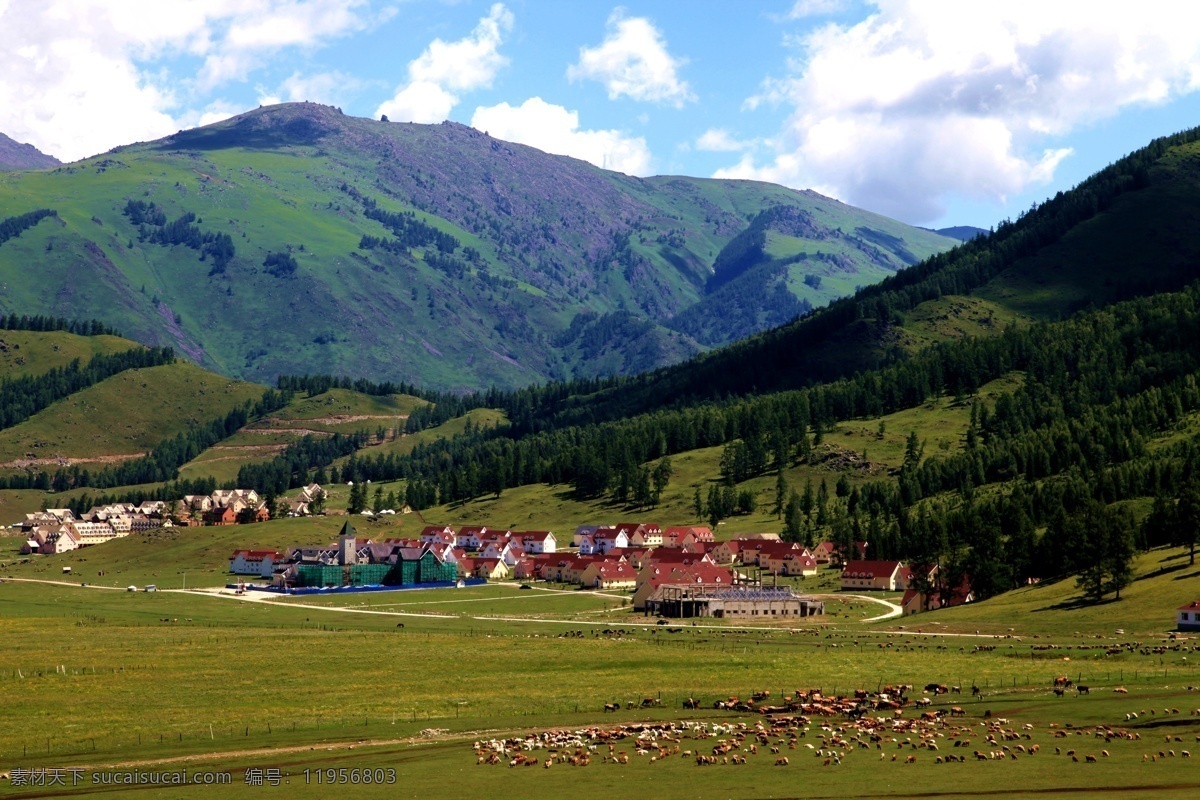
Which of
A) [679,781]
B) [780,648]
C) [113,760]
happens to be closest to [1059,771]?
[679,781]

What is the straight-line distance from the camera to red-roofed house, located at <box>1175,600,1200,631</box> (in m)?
114

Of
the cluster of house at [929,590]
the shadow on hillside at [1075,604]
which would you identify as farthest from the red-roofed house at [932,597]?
the shadow on hillside at [1075,604]

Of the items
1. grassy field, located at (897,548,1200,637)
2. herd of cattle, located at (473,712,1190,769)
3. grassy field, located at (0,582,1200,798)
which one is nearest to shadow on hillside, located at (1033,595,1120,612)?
grassy field, located at (897,548,1200,637)

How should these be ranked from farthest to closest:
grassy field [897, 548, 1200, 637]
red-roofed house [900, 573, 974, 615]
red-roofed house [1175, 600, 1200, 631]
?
red-roofed house [900, 573, 974, 615] < grassy field [897, 548, 1200, 637] < red-roofed house [1175, 600, 1200, 631]

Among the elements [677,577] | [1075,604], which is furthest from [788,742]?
[677,577]

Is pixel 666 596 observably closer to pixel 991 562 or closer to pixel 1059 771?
pixel 991 562

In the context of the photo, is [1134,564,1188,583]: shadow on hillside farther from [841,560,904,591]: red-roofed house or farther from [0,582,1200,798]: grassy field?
[841,560,904,591]: red-roofed house

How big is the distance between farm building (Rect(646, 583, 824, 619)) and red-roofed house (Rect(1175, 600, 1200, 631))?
165ft

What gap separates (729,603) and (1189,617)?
197 ft

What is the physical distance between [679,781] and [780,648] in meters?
59.7

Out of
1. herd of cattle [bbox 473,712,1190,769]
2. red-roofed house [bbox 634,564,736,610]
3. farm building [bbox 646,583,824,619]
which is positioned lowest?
herd of cattle [bbox 473,712,1190,769]

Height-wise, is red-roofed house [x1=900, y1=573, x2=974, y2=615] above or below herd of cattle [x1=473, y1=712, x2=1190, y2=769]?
above

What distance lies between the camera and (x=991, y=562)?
153375 millimetres

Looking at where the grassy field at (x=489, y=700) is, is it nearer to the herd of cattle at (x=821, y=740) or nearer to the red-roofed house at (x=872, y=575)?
the herd of cattle at (x=821, y=740)
